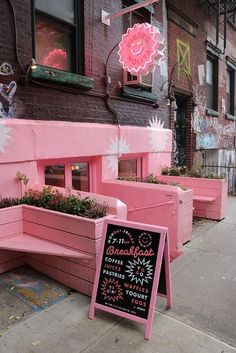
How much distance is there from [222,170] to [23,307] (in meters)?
10.00

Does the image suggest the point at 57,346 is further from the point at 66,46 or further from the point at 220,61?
the point at 220,61

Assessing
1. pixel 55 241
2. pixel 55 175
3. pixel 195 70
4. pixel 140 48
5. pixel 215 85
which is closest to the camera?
pixel 55 241

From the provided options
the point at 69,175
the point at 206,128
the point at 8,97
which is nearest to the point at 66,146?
the point at 69,175

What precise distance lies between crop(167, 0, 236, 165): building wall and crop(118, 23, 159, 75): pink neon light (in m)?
3.04

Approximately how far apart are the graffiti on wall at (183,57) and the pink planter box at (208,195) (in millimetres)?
3486

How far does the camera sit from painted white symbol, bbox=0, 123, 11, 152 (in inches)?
166

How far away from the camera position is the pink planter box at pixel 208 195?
6773mm

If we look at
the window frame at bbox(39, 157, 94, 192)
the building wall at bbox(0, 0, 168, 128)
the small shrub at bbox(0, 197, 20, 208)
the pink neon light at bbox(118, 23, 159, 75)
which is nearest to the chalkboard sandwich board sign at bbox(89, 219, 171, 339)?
the small shrub at bbox(0, 197, 20, 208)

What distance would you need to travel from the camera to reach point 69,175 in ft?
18.5

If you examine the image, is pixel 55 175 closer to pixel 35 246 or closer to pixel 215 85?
pixel 35 246

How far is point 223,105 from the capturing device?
11.9 metres

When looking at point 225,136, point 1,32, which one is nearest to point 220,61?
point 225,136

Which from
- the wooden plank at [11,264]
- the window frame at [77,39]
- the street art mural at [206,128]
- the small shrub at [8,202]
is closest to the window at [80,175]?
the small shrub at [8,202]

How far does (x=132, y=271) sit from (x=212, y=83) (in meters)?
10.1
